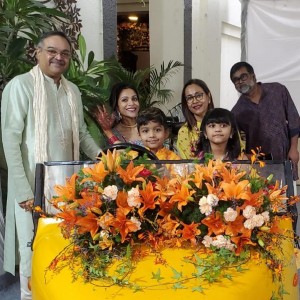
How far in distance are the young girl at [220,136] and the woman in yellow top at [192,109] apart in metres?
0.35

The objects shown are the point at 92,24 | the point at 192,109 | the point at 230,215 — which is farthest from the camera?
the point at 92,24

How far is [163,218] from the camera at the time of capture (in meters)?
1.84

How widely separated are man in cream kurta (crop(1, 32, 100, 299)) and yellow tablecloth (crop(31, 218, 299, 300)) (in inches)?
40.5

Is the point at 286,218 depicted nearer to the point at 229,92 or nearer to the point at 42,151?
the point at 42,151

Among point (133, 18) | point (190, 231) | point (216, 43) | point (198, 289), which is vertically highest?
point (133, 18)

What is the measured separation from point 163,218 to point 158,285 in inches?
13.3

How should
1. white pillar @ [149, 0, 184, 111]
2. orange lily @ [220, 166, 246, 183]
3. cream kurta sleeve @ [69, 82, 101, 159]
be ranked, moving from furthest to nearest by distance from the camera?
white pillar @ [149, 0, 184, 111] < cream kurta sleeve @ [69, 82, 101, 159] < orange lily @ [220, 166, 246, 183]

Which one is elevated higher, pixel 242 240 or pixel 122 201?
pixel 122 201

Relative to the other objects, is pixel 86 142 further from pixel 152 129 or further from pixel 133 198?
pixel 133 198

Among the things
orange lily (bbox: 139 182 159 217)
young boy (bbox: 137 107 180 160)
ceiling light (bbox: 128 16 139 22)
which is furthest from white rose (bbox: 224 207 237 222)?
ceiling light (bbox: 128 16 139 22)

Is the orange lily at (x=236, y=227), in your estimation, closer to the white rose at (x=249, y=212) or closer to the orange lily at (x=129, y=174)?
the white rose at (x=249, y=212)

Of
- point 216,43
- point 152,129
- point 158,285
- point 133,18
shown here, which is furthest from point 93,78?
point 133,18

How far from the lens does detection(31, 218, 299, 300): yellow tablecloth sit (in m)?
1.52

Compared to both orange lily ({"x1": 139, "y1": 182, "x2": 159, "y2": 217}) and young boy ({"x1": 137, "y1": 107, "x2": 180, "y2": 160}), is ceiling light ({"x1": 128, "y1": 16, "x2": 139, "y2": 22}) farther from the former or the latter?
orange lily ({"x1": 139, "y1": 182, "x2": 159, "y2": 217})
